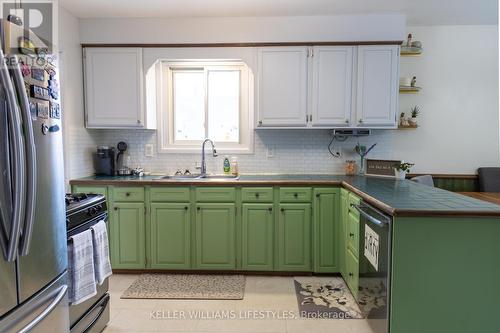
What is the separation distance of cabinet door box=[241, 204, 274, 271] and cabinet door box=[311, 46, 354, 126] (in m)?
1.06

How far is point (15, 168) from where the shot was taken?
1.20 metres

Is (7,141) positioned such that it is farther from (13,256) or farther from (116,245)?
(116,245)

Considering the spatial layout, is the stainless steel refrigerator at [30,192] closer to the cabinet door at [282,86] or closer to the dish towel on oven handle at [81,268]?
the dish towel on oven handle at [81,268]

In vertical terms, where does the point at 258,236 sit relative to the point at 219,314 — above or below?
above

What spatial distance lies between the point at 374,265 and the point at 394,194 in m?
0.53

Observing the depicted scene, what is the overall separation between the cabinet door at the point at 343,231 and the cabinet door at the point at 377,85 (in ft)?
2.77

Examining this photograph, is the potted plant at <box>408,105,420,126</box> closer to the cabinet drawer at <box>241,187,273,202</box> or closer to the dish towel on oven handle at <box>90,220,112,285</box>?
the cabinet drawer at <box>241,187,273,202</box>

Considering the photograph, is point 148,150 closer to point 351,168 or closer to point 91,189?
point 91,189

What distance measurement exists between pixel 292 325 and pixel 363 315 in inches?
21.3

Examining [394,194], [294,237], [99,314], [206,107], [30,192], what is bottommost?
[99,314]

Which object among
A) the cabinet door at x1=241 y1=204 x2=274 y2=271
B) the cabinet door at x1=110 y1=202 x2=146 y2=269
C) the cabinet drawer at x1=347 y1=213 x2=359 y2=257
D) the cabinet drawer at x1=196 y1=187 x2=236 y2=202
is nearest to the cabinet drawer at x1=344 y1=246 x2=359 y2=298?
the cabinet drawer at x1=347 y1=213 x2=359 y2=257

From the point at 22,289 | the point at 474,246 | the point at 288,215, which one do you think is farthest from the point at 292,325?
the point at 22,289

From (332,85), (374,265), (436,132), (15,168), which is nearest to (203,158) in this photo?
(332,85)

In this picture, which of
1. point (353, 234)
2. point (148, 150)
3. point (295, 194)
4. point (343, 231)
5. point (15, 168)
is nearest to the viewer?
point (15, 168)
